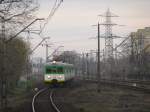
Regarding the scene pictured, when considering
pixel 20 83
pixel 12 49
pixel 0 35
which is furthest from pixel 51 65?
pixel 0 35

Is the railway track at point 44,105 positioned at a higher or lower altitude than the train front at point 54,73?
lower

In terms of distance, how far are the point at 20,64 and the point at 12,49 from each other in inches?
192

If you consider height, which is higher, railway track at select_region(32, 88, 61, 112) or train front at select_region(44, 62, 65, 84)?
train front at select_region(44, 62, 65, 84)

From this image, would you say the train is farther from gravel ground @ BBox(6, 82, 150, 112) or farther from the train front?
gravel ground @ BBox(6, 82, 150, 112)

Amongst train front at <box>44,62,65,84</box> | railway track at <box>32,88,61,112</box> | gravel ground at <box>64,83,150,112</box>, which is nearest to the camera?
gravel ground at <box>64,83,150,112</box>

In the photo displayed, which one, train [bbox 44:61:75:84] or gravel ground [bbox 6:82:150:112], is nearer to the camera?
gravel ground [bbox 6:82:150:112]

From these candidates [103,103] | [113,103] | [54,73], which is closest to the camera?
[113,103]

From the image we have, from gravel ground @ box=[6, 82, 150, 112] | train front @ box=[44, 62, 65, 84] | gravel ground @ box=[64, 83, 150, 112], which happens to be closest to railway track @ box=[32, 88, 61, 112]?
gravel ground @ box=[6, 82, 150, 112]

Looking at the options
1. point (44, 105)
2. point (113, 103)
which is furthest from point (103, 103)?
point (44, 105)

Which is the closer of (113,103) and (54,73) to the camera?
(113,103)

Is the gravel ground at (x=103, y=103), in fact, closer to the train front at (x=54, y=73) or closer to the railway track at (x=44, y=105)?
the railway track at (x=44, y=105)

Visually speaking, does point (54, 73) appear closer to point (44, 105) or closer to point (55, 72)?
point (55, 72)

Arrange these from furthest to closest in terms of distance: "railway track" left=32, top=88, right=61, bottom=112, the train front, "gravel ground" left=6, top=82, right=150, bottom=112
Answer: the train front
"railway track" left=32, top=88, right=61, bottom=112
"gravel ground" left=6, top=82, right=150, bottom=112

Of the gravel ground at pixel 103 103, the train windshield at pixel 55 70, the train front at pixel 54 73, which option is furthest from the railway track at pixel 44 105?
the train windshield at pixel 55 70
